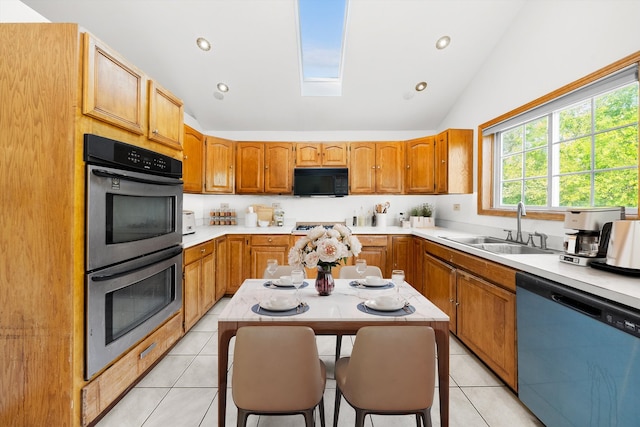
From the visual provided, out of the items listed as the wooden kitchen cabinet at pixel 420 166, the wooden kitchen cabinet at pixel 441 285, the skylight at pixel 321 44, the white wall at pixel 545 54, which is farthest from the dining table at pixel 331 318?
the skylight at pixel 321 44

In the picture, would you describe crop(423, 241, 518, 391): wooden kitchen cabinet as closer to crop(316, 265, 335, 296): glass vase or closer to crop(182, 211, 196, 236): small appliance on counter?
crop(316, 265, 335, 296): glass vase

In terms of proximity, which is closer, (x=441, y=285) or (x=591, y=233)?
(x=591, y=233)

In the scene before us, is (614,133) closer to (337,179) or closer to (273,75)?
(337,179)

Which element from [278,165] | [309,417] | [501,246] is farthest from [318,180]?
[309,417]

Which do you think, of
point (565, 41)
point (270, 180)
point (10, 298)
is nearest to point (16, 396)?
point (10, 298)

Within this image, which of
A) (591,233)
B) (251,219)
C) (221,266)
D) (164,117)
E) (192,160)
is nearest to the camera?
(591,233)

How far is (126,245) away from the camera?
1.73m

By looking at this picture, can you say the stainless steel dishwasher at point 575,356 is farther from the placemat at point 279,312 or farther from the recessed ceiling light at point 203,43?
the recessed ceiling light at point 203,43

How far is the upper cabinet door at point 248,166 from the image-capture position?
412 cm

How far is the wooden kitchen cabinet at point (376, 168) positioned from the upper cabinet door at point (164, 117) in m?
2.34

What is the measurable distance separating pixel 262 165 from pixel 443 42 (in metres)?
2.61

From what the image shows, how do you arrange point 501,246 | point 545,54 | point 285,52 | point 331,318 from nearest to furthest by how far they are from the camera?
point 331,318, point 545,54, point 501,246, point 285,52

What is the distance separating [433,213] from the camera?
4414 mm

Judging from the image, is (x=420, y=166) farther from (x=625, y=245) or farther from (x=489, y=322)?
(x=625, y=245)
